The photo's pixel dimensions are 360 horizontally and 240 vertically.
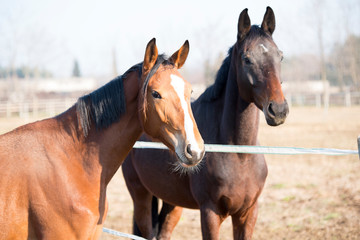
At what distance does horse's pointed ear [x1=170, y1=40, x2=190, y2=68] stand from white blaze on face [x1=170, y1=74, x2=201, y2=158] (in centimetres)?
23

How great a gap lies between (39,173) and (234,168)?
65.6 inches

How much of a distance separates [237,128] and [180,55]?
103 centimetres

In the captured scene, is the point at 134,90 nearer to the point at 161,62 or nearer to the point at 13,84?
the point at 161,62

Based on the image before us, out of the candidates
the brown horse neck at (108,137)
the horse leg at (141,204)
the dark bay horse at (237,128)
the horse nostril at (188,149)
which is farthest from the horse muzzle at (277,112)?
the horse leg at (141,204)

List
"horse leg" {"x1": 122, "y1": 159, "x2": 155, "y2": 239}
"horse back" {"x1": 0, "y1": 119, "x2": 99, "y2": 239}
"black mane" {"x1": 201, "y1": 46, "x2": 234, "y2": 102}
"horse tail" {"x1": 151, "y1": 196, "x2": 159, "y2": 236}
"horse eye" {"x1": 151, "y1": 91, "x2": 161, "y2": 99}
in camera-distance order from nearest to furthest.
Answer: "horse back" {"x1": 0, "y1": 119, "x2": 99, "y2": 239} → "horse eye" {"x1": 151, "y1": 91, "x2": 161, "y2": 99} → "black mane" {"x1": 201, "y1": 46, "x2": 234, "y2": 102} → "horse leg" {"x1": 122, "y1": 159, "x2": 155, "y2": 239} → "horse tail" {"x1": 151, "y1": 196, "x2": 159, "y2": 236}

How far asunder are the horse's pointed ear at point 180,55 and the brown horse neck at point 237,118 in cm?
85

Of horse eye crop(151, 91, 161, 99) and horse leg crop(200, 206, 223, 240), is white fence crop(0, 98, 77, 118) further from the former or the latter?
horse eye crop(151, 91, 161, 99)

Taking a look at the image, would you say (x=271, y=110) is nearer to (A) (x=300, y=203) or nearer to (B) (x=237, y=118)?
(B) (x=237, y=118)

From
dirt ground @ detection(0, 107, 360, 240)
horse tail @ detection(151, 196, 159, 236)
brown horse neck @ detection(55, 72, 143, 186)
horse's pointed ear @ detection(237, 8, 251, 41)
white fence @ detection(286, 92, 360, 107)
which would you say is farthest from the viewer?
white fence @ detection(286, 92, 360, 107)

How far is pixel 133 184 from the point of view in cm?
447

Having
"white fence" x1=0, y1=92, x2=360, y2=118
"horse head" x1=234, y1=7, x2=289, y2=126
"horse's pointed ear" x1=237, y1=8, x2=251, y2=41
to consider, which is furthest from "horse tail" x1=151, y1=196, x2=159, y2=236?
"white fence" x1=0, y1=92, x2=360, y2=118

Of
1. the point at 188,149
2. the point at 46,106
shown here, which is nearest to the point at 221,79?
the point at 188,149

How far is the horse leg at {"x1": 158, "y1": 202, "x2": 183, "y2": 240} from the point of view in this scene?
4.44m

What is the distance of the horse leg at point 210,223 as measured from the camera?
10.3 feet
